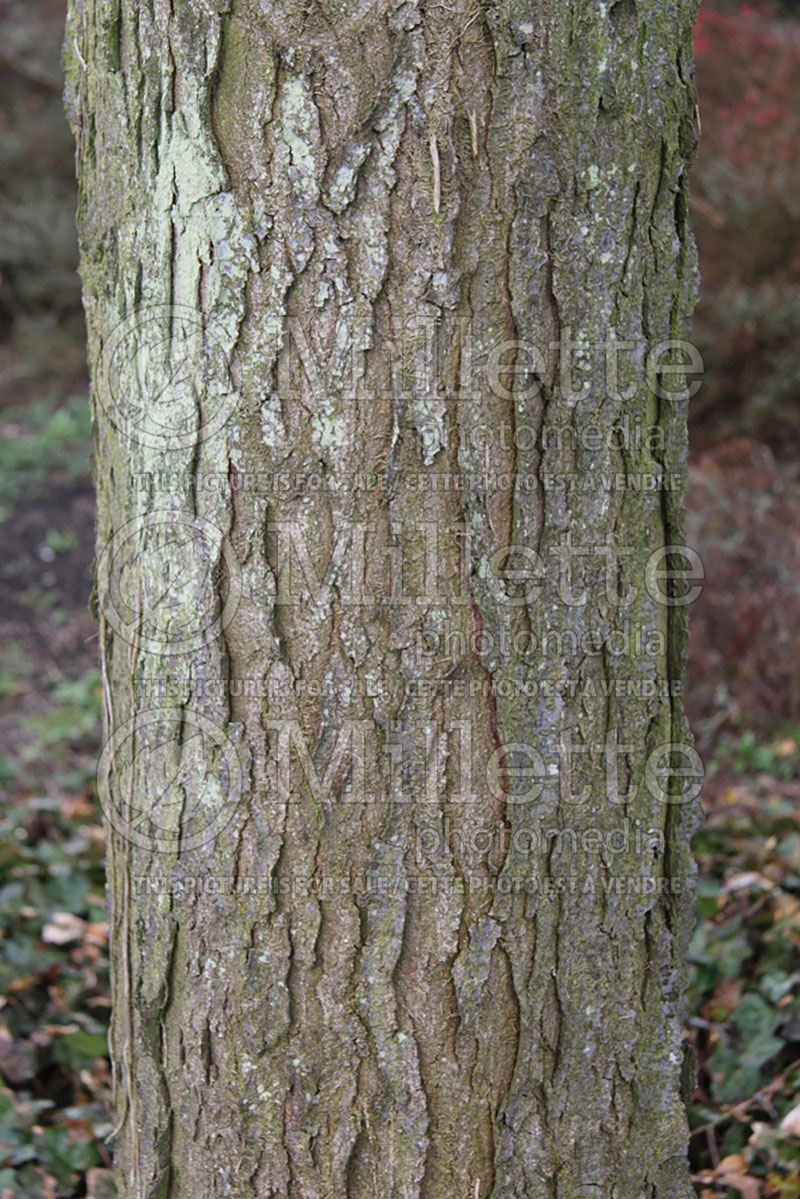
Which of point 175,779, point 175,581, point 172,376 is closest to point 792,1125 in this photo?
point 175,779

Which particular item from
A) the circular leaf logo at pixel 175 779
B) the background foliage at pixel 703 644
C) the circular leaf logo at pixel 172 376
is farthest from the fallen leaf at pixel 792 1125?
the circular leaf logo at pixel 172 376

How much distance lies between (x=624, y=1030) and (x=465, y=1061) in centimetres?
25

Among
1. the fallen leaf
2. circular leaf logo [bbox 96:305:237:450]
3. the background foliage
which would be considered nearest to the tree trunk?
circular leaf logo [bbox 96:305:237:450]

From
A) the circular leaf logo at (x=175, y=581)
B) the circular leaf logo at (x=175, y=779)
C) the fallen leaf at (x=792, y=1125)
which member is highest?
the circular leaf logo at (x=175, y=581)

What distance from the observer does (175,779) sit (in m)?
1.56

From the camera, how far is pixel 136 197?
148 cm

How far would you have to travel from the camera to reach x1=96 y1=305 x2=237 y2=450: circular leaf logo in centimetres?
144

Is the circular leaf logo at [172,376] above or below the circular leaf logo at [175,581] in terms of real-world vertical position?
above

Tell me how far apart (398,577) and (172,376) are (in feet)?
1.38

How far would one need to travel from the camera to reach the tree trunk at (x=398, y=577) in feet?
4.51

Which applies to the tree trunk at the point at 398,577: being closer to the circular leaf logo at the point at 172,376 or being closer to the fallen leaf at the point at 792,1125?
the circular leaf logo at the point at 172,376

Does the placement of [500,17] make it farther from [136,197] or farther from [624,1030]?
[624,1030]

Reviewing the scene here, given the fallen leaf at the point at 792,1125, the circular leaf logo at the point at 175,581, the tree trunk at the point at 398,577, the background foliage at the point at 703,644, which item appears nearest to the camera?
the tree trunk at the point at 398,577

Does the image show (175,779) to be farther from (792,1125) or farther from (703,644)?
(703,644)
